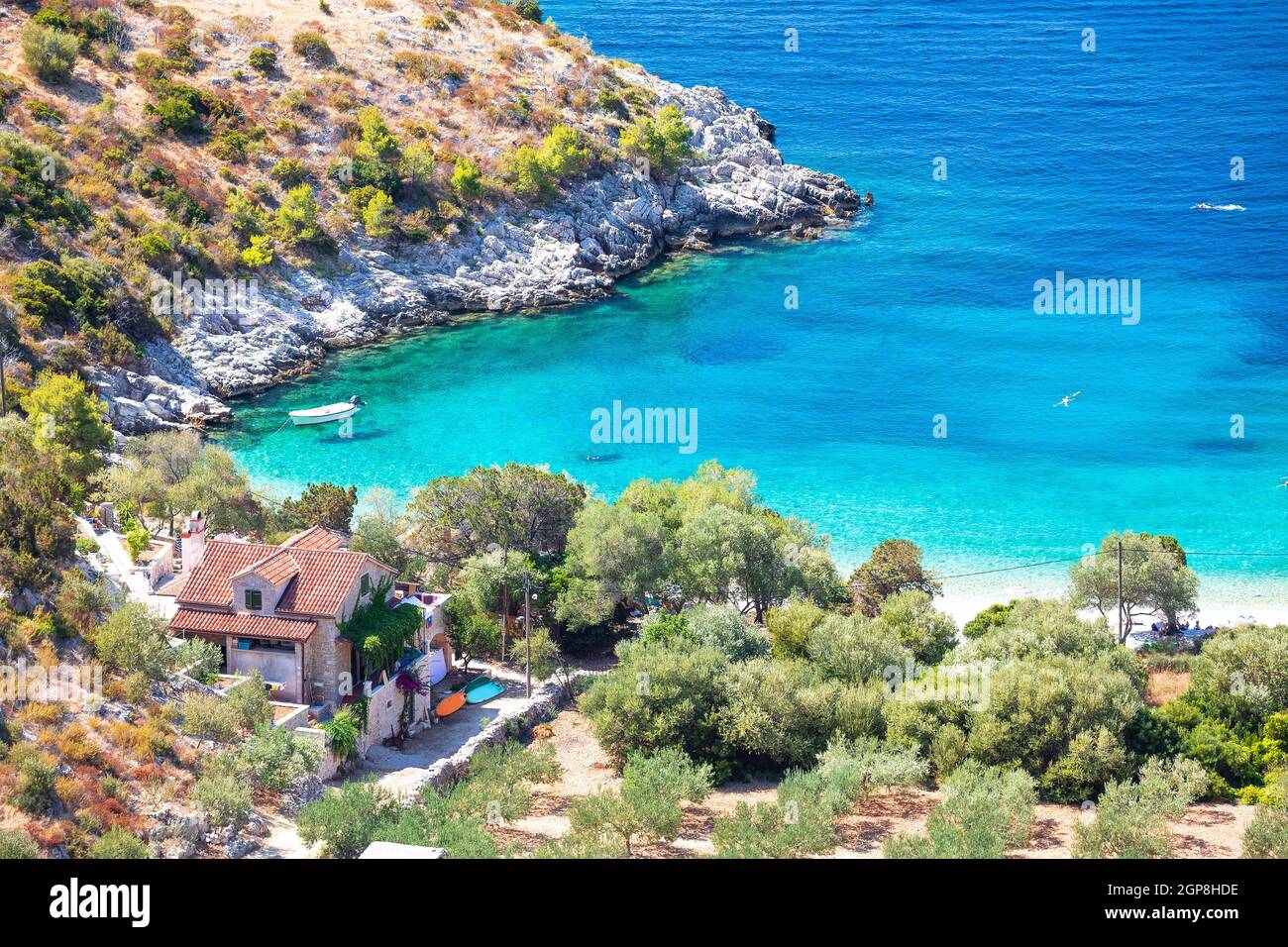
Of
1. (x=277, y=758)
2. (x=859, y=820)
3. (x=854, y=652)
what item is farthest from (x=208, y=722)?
(x=854, y=652)

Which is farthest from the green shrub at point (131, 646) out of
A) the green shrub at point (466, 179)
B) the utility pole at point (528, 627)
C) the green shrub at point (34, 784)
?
the green shrub at point (466, 179)

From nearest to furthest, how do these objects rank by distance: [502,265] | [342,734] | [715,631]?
[342,734] → [715,631] → [502,265]

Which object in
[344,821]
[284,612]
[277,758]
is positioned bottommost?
[344,821]

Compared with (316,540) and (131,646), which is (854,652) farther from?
(131,646)

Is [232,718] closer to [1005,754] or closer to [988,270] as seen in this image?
[1005,754]

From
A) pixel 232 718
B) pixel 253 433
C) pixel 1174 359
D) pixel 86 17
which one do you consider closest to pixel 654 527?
pixel 232 718

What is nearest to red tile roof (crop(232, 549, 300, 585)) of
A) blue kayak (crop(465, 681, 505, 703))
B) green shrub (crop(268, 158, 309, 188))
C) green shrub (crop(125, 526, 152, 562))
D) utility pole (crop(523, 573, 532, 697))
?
blue kayak (crop(465, 681, 505, 703))

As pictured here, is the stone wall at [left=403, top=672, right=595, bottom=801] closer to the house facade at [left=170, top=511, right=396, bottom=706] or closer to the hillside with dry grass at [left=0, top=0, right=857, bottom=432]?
the house facade at [left=170, top=511, right=396, bottom=706]
